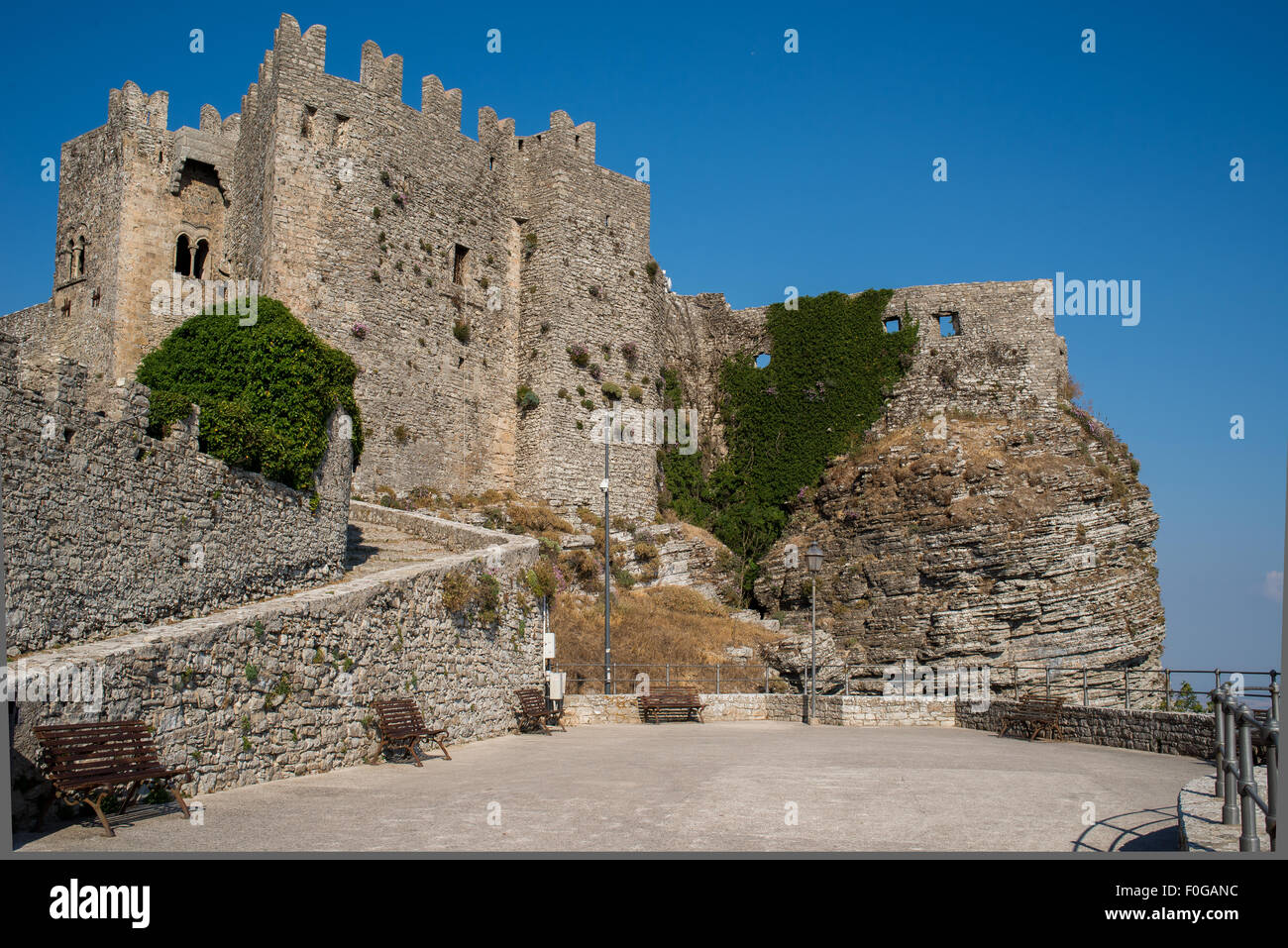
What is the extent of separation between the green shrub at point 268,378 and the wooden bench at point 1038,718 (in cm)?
1223

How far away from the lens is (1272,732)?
6430mm

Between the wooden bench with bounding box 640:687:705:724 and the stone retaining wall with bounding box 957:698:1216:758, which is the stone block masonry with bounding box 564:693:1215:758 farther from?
the wooden bench with bounding box 640:687:705:724

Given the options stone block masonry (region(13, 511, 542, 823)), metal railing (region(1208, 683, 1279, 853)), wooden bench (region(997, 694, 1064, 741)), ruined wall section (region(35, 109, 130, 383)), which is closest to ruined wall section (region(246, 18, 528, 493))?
ruined wall section (region(35, 109, 130, 383))

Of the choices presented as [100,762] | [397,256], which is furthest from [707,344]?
[100,762]

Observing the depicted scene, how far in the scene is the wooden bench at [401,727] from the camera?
13078mm

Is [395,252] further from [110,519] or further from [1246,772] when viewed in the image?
[1246,772]

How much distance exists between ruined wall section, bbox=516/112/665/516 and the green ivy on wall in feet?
7.31

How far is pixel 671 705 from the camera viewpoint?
1988 centimetres

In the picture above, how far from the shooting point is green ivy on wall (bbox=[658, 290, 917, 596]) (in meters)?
35.4

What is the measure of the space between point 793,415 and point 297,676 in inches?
1039

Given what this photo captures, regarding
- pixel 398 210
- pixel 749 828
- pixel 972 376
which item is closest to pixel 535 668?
pixel 749 828

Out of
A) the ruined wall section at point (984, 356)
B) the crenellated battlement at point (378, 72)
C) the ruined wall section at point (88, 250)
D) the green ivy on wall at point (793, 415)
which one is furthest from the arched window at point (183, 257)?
the ruined wall section at point (984, 356)

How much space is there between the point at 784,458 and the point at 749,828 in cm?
2764

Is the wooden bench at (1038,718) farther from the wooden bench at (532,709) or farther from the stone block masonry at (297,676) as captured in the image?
the stone block masonry at (297,676)
